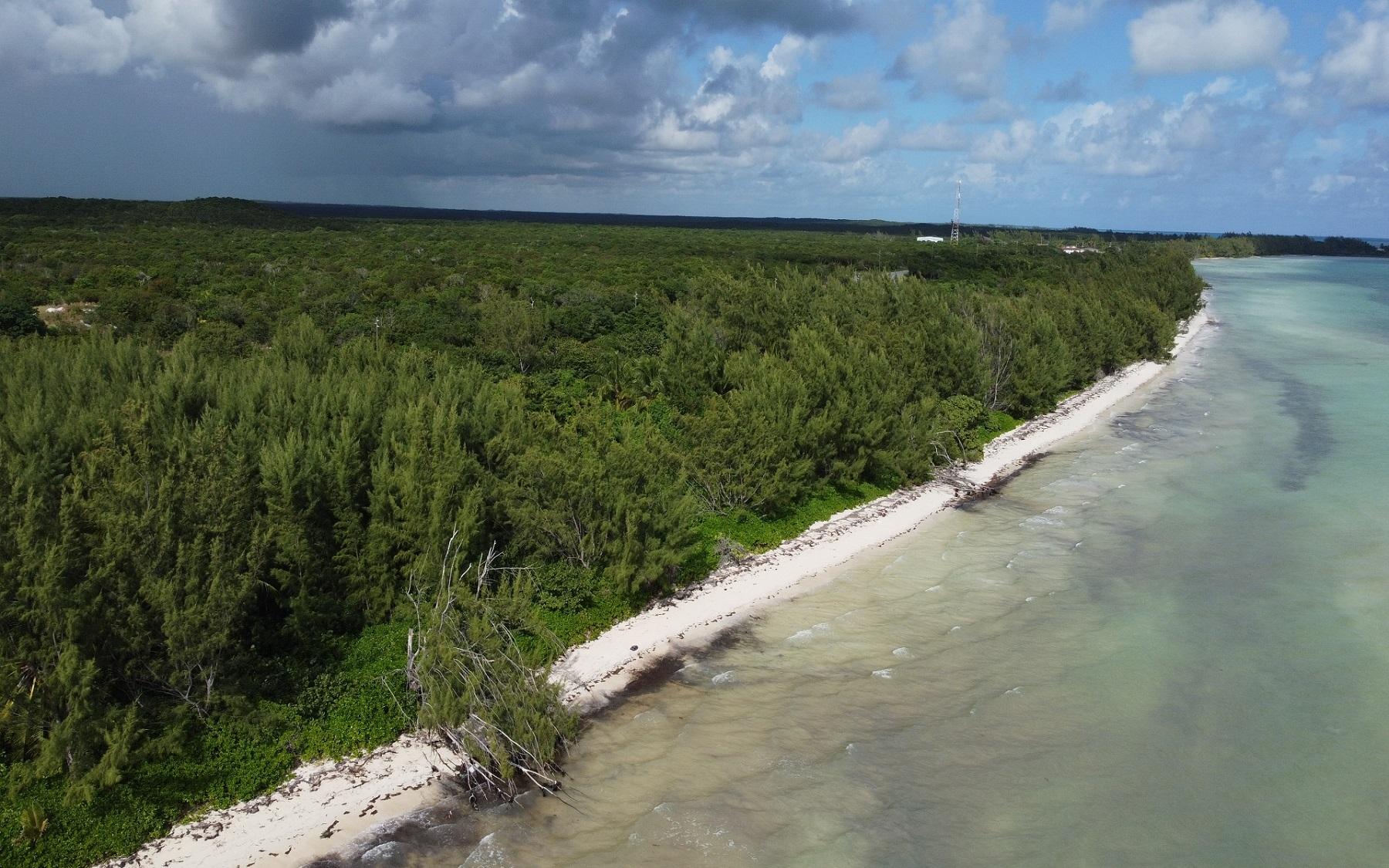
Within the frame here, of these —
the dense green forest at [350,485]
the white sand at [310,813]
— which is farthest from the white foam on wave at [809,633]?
the white sand at [310,813]

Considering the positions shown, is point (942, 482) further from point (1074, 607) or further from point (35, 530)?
point (35, 530)

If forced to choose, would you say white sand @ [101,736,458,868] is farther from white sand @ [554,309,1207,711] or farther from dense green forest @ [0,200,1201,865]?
white sand @ [554,309,1207,711]

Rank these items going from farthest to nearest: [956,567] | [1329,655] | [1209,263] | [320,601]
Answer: [1209,263]
[956,567]
[1329,655]
[320,601]

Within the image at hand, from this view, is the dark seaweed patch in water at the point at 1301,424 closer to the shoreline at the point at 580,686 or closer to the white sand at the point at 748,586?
the white sand at the point at 748,586

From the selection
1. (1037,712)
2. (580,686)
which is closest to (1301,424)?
(1037,712)

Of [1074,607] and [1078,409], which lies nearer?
[1074,607]

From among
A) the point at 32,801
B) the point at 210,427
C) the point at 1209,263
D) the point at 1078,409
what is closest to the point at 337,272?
the point at 210,427

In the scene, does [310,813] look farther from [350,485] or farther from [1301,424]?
[1301,424]
